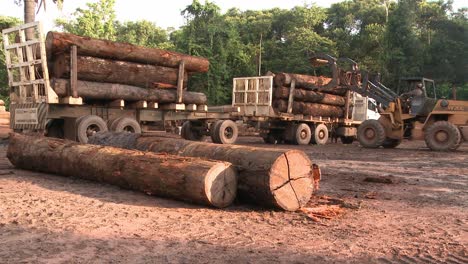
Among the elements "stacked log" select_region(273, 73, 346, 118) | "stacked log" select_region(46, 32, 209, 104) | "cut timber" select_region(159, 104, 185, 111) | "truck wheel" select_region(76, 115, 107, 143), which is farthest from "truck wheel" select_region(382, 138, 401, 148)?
"truck wheel" select_region(76, 115, 107, 143)

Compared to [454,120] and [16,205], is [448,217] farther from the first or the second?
[454,120]

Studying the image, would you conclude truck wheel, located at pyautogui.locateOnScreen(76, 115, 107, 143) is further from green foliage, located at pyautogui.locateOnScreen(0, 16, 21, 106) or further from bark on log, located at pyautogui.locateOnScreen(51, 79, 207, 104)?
green foliage, located at pyautogui.locateOnScreen(0, 16, 21, 106)

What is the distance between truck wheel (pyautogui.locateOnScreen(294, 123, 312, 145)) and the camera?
1798cm

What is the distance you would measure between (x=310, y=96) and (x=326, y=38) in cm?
2403

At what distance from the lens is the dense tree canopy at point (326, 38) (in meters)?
32.0

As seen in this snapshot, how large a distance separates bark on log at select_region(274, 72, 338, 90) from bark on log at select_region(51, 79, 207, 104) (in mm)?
4850

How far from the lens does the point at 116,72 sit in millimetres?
12344

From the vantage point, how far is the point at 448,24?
32.7m

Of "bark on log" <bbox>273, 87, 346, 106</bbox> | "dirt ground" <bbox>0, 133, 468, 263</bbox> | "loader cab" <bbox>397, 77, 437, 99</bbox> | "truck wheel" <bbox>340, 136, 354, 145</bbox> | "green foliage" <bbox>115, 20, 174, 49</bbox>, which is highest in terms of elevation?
"green foliage" <bbox>115, 20, 174, 49</bbox>

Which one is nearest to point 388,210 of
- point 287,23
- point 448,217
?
point 448,217

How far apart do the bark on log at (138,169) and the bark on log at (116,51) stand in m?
4.06

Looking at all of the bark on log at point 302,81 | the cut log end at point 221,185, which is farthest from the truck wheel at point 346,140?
the cut log end at point 221,185

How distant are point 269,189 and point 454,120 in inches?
476

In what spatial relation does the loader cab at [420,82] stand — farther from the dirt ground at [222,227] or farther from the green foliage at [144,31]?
the green foliage at [144,31]
